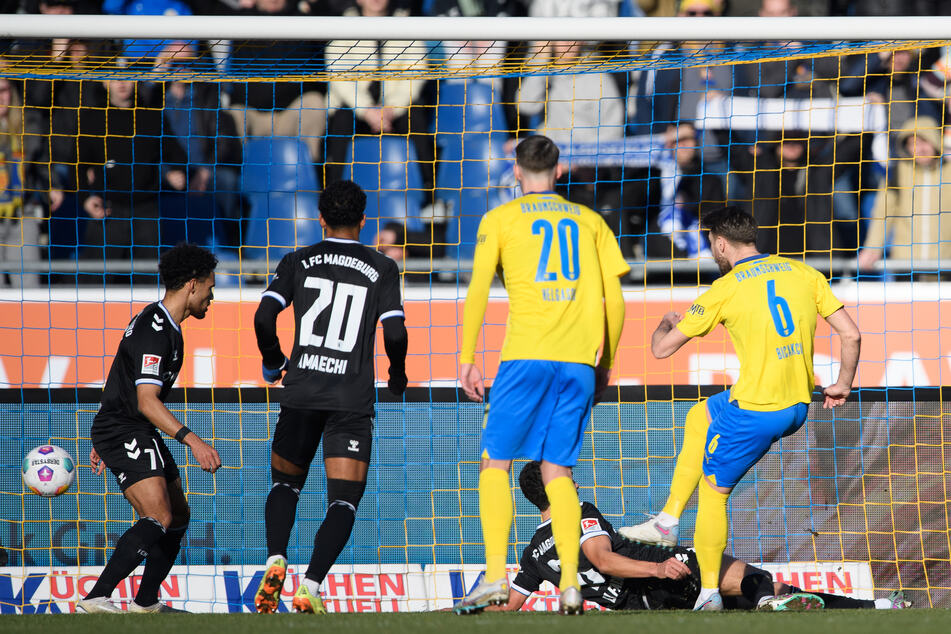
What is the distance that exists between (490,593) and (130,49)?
13.2 feet

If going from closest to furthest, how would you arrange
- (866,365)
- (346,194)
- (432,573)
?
1. (346,194)
2. (432,573)
3. (866,365)

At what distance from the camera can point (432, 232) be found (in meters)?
7.85

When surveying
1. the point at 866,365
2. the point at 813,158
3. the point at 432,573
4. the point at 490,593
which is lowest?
the point at 432,573

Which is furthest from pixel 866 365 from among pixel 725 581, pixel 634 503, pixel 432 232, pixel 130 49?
pixel 130 49

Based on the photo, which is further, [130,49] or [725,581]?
[130,49]

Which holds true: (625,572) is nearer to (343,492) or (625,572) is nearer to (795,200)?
(343,492)

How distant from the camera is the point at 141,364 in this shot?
4871mm

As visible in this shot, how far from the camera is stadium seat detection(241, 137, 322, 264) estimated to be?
8047 millimetres

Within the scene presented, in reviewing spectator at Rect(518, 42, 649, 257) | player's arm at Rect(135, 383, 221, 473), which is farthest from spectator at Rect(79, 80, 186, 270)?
player's arm at Rect(135, 383, 221, 473)

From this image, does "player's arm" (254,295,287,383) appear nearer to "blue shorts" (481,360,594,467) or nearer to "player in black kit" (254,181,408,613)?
"player in black kit" (254,181,408,613)

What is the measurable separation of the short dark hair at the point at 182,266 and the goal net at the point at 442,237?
4.06 ft

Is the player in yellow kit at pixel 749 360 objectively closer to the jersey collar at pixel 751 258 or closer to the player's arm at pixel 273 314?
the jersey collar at pixel 751 258

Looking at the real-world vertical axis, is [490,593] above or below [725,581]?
above

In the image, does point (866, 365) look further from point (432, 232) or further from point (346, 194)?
point (346, 194)
